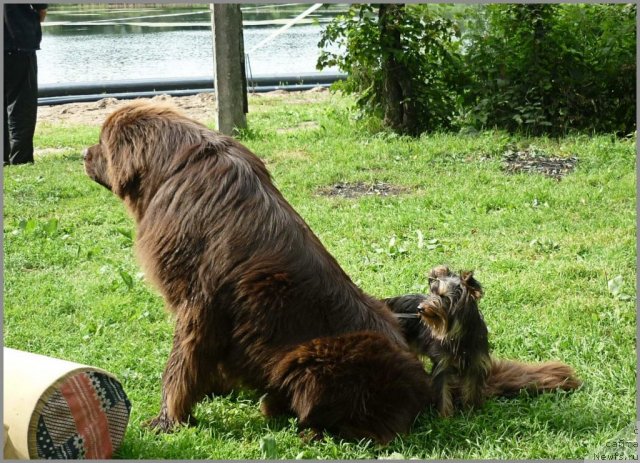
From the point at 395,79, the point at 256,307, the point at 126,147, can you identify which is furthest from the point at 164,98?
the point at 256,307

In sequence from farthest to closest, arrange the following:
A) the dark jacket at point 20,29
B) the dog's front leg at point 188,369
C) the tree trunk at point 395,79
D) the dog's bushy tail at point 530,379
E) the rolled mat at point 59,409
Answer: the tree trunk at point 395,79, the dark jacket at point 20,29, the dog's bushy tail at point 530,379, the dog's front leg at point 188,369, the rolled mat at point 59,409

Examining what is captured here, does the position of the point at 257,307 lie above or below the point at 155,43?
below

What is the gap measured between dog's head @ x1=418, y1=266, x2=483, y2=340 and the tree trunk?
697 cm

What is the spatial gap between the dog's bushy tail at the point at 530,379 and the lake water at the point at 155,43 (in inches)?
440

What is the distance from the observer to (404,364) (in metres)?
4.63

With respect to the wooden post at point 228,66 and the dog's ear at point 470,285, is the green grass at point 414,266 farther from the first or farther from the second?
the dog's ear at point 470,285

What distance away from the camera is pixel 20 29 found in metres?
11.3

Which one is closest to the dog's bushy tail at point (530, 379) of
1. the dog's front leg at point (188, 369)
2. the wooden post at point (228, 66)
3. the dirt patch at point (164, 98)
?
the dog's front leg at point (188, 369)

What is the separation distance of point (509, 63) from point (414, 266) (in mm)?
5400

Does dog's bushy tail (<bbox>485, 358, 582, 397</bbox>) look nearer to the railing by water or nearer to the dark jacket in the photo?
the dark jacket

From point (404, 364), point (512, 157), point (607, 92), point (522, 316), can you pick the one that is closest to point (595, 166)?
point (512, 157)

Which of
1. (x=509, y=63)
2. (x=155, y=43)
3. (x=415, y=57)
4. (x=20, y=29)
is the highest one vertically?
(x=20, y=29)

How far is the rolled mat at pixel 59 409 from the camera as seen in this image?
159 inches

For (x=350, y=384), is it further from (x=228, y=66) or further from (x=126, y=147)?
(x=228, y=66)
